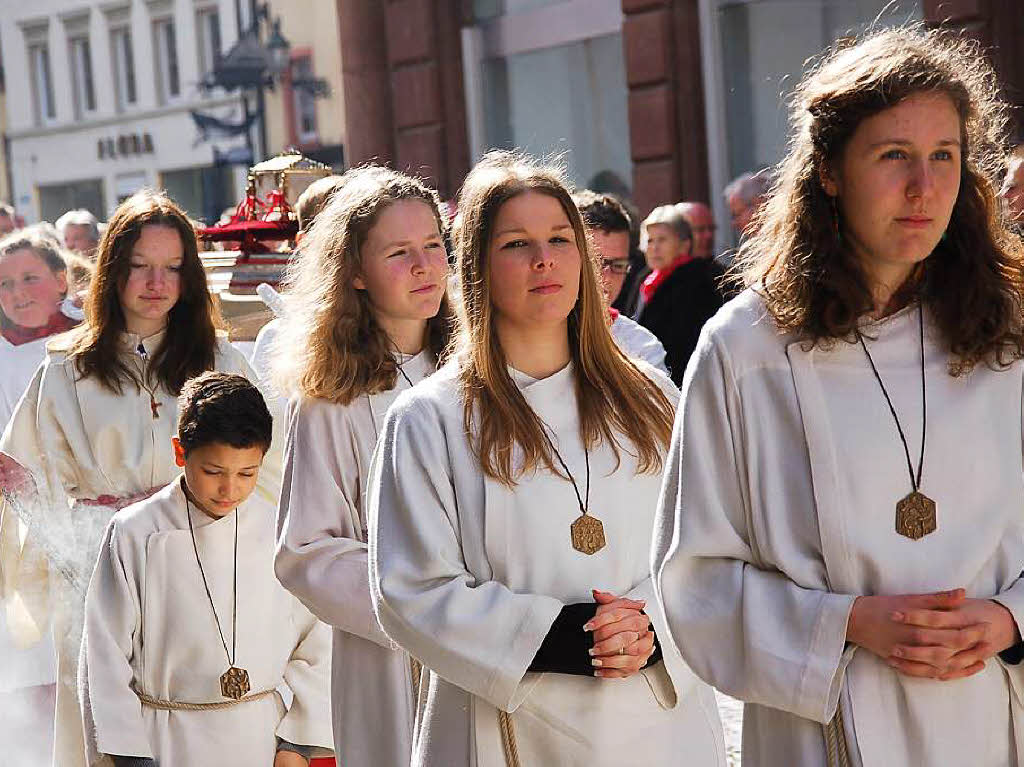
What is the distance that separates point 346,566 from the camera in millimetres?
4277

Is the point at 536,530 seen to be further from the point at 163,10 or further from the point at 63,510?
the point at 163,10

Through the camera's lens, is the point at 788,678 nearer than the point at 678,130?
Yes

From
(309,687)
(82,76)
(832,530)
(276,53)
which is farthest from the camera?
(82,76)

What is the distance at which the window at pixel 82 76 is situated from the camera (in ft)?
121

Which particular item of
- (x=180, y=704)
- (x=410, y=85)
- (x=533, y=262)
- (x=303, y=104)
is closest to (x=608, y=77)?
(x=410, y=85)

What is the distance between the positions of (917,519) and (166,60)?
110ft

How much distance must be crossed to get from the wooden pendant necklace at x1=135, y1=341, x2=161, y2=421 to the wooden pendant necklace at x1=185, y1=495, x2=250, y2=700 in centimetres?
87

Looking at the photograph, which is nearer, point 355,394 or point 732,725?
point 355,394

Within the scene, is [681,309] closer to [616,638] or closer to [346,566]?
[346,566]

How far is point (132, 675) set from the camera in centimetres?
477

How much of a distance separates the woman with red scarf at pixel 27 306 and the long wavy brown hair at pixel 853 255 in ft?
17.9

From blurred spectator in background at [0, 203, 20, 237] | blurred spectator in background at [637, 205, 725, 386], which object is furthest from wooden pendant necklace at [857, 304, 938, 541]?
blurred spectator in background at [0, 203, 20, 237]

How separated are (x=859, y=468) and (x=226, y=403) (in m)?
2.20

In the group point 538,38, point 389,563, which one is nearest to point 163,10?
point 538,38
